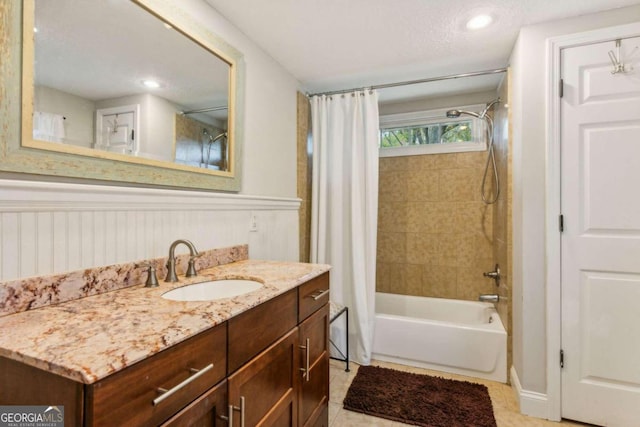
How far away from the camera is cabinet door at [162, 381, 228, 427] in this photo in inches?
29.4

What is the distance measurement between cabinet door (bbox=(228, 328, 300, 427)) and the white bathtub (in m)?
1.31

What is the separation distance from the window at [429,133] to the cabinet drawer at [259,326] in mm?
2211

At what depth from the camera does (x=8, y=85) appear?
87 cm

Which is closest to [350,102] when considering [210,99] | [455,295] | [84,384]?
[210,99]

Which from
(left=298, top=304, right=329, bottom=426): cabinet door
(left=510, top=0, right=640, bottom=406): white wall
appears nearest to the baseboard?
(left=510, top=0, right=640, bottom=406): white wall

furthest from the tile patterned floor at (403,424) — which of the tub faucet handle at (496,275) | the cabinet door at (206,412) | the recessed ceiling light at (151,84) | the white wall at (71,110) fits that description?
the recessed ceiling light at (151,84)

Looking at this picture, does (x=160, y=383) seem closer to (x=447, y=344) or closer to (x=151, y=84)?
(x=151, y=84)

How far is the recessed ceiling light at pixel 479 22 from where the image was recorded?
170 cm

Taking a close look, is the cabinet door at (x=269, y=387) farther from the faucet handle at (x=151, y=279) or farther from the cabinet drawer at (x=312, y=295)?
the faucet handle at (x=151, y=279)

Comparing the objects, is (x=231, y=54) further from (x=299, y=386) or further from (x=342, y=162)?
(x=299, y=386)

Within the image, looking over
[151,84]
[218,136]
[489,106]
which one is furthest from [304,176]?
[489,106]

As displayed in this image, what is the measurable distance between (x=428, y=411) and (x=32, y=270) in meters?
2.01

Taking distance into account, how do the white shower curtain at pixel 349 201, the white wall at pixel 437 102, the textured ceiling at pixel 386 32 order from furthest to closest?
1. the white wall at pixel 437 102
2. the white shower curtain at pixel 349 201
3. the textured ceiling at pixel 386 32

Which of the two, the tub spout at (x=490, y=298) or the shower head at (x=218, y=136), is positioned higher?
the shower head at (x=218, y=136)
